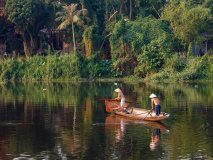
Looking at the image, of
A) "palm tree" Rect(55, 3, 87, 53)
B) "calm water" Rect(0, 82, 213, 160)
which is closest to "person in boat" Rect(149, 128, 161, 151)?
"calm water" Rect(0, 82, 213, 160)

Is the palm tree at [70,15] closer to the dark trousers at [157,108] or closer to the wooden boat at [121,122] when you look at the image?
the wooden boat at [121,122]

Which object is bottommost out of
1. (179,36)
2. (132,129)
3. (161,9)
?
(132,129)

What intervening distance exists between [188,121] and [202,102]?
333 inches

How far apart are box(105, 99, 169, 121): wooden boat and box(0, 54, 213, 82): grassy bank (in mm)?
25558

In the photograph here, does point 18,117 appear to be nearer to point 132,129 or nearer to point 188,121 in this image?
point 132,129

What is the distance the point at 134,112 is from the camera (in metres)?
23.2

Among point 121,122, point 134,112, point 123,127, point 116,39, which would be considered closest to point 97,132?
point 123,127

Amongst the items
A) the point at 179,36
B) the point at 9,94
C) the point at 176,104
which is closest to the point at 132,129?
the point at 176,104

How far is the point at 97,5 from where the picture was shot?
195 feet

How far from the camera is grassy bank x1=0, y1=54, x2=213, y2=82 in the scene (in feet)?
163

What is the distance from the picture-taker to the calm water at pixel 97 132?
47.7 feet

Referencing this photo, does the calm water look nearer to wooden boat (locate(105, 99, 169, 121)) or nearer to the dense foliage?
wooden boat (locate(105, 99, 169, 121))

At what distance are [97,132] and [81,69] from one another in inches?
1407

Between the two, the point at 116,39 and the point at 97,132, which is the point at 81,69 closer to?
the point at 116,39
